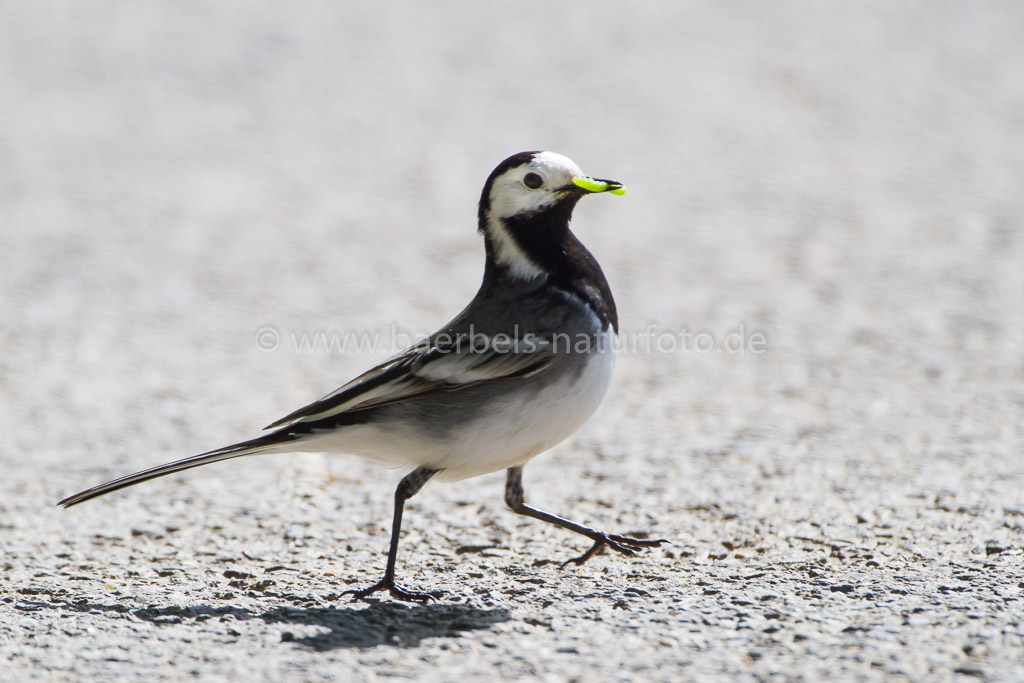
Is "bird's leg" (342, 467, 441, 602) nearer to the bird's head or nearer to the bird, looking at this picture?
the bird

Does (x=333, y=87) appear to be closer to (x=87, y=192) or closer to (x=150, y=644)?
(x=87, y=192)

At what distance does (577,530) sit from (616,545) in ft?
0.59

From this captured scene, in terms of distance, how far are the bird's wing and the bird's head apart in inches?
15.4

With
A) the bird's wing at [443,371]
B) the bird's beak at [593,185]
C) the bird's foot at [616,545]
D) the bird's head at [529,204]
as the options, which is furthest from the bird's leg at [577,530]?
the bird's beak at [593,185]

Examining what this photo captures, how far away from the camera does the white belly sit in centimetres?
427

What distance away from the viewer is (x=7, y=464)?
5.90 m

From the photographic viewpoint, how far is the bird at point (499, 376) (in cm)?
429

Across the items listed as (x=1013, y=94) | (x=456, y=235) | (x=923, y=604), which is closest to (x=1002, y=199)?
(x=1013, y=94)

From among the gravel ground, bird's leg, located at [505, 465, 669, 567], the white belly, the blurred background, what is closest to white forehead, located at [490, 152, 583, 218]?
the white belly

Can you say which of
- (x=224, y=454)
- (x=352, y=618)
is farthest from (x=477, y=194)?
(x=352, y=618)

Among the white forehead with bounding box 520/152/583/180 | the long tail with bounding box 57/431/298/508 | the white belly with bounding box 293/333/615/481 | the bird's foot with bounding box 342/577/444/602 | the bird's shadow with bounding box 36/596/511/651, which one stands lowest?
the bird's shadow with bounding box 36/596/511/651

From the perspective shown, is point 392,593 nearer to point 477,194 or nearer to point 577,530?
point 577,530

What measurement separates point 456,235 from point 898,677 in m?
6.45

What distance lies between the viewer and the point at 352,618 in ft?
13.5
